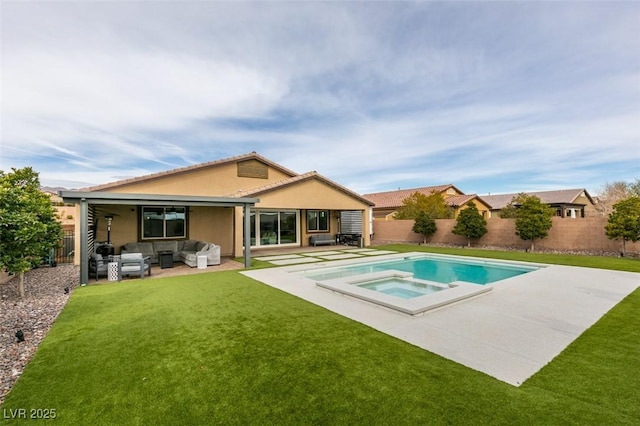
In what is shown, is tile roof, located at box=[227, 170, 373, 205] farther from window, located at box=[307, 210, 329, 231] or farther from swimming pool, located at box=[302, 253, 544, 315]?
swimming pool, located at box=[302, 253, 544, 315]

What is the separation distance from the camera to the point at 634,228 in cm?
1380

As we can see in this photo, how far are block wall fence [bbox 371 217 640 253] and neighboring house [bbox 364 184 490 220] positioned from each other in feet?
21.3

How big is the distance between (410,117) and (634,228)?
11.9m

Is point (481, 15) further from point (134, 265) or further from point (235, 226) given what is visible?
point (134, 265)

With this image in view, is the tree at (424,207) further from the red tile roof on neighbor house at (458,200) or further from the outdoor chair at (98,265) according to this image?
the outdoor chair at (98,265)

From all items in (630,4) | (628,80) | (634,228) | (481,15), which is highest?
(481,15)

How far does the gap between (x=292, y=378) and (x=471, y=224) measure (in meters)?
19.0

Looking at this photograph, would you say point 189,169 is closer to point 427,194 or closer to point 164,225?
point 164,225

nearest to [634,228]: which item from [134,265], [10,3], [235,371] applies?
[235,371]

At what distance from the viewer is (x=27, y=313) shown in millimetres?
6488

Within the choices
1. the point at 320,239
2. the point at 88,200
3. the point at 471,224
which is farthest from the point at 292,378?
the point at 471,224

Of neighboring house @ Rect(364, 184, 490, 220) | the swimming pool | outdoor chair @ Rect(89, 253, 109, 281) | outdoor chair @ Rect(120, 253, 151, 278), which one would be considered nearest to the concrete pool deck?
the swimming pool

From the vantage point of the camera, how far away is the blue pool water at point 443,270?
1117 centimetres

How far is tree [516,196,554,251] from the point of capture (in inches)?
673
